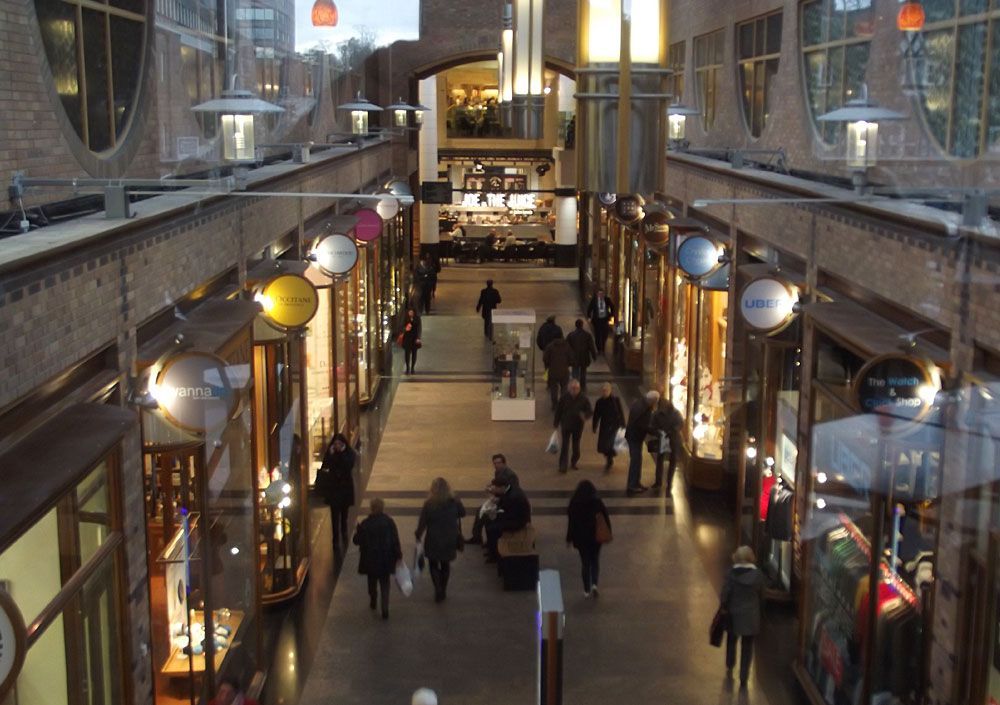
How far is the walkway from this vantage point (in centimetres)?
960

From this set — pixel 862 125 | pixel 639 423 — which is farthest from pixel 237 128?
pixel 639 423

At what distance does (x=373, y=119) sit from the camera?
29.5 m

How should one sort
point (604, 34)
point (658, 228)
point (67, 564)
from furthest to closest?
point (658, 228)
point (67, 564)
point (604, 34)

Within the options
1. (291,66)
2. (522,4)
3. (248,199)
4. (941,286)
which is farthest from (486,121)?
(941,286)

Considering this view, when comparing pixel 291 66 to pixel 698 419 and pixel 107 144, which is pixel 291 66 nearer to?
pixel 698 419

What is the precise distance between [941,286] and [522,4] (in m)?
7.32

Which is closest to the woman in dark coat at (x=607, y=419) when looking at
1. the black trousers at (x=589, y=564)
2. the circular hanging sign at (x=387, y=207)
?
the black trousers at (x=589, y=564)

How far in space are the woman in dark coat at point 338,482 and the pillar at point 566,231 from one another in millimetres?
27357

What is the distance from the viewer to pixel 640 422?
14539mm

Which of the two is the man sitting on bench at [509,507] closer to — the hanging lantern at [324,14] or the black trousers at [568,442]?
the black trousers at [568,442]

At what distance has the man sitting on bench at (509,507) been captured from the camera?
11.9 m

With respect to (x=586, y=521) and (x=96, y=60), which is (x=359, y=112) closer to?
(x=586, y=521)

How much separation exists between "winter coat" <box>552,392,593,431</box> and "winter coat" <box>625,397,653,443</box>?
90cm

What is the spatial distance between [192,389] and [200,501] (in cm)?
126
